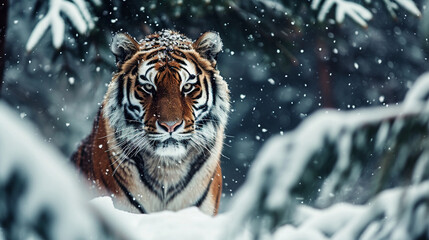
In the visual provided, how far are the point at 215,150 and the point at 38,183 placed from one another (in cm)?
214

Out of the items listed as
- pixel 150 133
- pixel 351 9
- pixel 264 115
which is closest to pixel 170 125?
pixel 150 133

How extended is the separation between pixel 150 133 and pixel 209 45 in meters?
0.55

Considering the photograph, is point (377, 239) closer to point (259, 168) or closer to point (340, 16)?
point (259, 168)

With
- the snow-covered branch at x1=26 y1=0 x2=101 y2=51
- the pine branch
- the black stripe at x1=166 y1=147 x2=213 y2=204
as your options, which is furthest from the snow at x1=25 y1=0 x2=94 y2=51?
the pine branch

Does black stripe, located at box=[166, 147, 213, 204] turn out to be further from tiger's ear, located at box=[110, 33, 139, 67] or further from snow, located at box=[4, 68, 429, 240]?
snow, located at box=[4, 68, 429, 240]

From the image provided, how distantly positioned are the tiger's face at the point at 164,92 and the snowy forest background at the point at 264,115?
0.28 meters

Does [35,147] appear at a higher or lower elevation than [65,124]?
higher

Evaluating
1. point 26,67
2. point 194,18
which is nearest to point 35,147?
point 194,18

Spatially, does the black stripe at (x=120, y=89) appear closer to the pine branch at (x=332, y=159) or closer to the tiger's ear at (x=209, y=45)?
the tiger's ear at (x=209, y=45)

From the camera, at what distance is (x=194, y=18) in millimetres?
3459

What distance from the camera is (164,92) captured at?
8.54ft

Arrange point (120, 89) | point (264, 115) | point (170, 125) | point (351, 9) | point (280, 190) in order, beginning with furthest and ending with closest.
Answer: point (264, 115), point (351, 9), point (120, 89), point (170, 125), point (280, 190)

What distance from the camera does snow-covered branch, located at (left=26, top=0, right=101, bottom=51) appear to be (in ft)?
8.65

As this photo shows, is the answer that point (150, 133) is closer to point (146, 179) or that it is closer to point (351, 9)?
point (146, 179)
